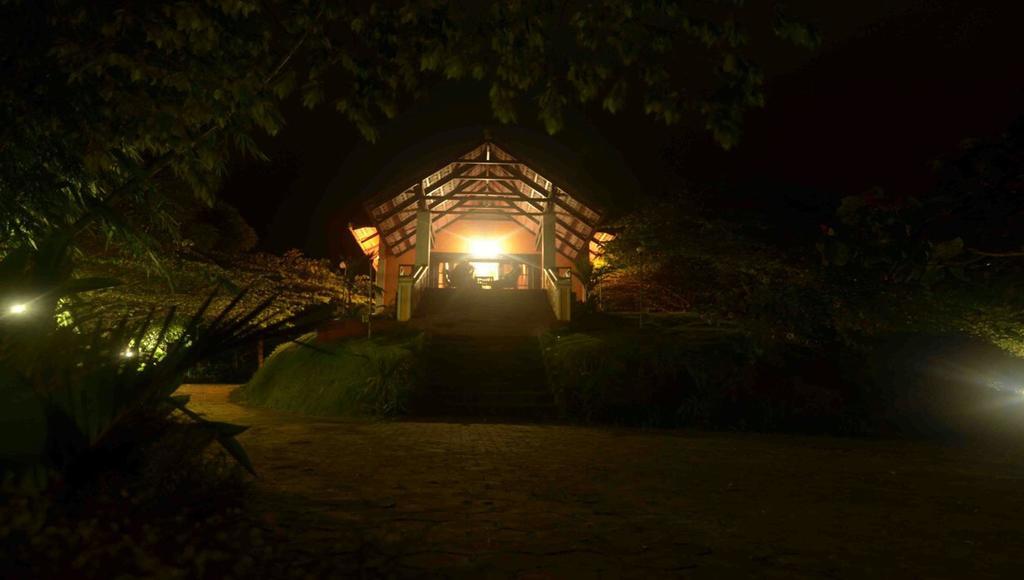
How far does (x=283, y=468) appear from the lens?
5426mm

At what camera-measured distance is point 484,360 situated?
45.3 ft

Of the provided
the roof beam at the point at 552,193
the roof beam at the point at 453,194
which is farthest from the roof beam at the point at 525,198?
the roof beam at the point at 453,194

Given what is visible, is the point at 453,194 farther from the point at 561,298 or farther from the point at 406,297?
the point at 561,298

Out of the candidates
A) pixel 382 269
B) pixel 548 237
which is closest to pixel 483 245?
pixel 382 269

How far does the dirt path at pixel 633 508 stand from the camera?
3193mm

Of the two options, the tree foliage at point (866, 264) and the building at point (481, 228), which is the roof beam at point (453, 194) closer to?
the building at point (481, 228)

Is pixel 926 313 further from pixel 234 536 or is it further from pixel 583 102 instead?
pixel 234 536

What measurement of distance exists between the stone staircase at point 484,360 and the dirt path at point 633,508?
3.57 m

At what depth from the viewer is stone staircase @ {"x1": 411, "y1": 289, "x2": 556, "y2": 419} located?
11.5 metres

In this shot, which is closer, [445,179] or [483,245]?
[445,179]

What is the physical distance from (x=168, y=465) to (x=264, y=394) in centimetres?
1105

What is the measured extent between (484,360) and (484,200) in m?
13.6

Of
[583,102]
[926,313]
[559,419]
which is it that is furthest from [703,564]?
[926,313]

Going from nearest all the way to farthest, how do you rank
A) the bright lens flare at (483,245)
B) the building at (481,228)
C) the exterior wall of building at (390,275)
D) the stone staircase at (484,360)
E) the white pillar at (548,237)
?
the stone staircase at (484,360) → the building at (481,228) → the white pillar at (548,237) → the exterior wall of building at (390,275) → the bright lens flare at (483,245)
